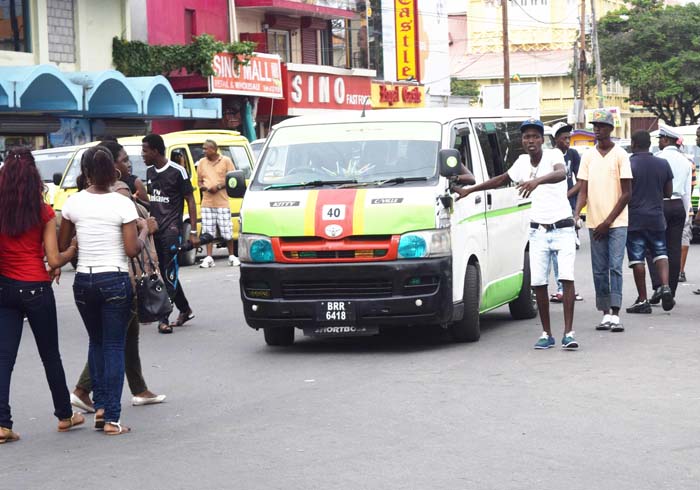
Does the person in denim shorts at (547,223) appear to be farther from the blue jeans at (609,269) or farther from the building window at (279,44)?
the building window at (279,44)

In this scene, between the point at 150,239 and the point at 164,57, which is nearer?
the point at 150,239

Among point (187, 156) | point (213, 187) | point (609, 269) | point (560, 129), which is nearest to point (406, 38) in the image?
point (187, 156)

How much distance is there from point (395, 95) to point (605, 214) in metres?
38.4

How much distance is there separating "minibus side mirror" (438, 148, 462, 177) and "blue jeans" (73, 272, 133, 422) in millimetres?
3602

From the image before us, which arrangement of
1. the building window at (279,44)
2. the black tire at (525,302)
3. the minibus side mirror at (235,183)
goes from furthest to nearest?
1. the building window at (279,44)
2. the black tire at (525,302)
3. the minibus side mirror at (235,183)

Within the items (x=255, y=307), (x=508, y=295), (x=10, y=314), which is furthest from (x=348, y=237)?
(x=10, y=314)

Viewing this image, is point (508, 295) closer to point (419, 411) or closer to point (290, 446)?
point (419, 411)

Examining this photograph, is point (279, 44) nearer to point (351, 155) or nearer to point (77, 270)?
point (351, 155)

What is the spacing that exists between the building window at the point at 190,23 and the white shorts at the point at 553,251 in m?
27.7

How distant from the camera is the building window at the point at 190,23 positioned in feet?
124

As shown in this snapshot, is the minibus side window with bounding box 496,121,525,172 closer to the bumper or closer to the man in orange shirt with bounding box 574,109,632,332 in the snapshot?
the man in orange shirt with bounding box 574,109,632,332

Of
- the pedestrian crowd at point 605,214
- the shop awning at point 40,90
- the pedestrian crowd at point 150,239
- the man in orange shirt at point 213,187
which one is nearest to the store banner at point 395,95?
the shop awning at point 40,90

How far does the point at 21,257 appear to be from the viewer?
26.3 feet

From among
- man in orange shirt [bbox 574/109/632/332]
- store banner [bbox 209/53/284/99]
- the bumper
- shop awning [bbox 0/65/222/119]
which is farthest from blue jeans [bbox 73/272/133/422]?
store banner [bbox 209/53/284/99]
